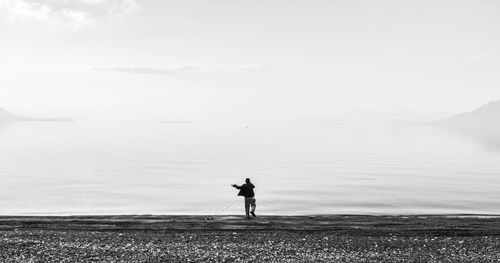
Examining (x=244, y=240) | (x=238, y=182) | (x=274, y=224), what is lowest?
(x=244, y=240)

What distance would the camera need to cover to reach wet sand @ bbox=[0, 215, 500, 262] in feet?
66.6

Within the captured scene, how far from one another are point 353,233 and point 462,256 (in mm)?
5891

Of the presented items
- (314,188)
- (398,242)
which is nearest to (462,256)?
(398,242)

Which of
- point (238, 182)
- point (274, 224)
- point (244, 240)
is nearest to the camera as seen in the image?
point (244, 240)

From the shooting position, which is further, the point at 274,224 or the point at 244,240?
the point at 274,224

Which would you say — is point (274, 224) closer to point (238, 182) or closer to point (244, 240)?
point (244, 240)

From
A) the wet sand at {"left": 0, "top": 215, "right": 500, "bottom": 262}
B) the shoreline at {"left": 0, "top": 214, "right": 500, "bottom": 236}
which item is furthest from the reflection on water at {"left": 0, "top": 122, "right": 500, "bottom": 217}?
the wet sand at {"left": 0, "top": 215, "right": 500, "bottom": 262}

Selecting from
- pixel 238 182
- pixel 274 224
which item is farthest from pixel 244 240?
pixel 238 182

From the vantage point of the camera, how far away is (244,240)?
23.0 metres

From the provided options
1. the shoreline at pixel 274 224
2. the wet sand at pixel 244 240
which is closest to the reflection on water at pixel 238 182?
the shoreline at pixel 274 224

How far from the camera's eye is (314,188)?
55.9 meters

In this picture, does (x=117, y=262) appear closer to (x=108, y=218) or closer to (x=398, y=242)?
(x=108, y=218)

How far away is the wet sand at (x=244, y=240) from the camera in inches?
800

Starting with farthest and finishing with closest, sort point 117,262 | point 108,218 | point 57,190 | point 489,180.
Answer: point 489,180 < point 57,190 < point 108,218 < point 117,262
